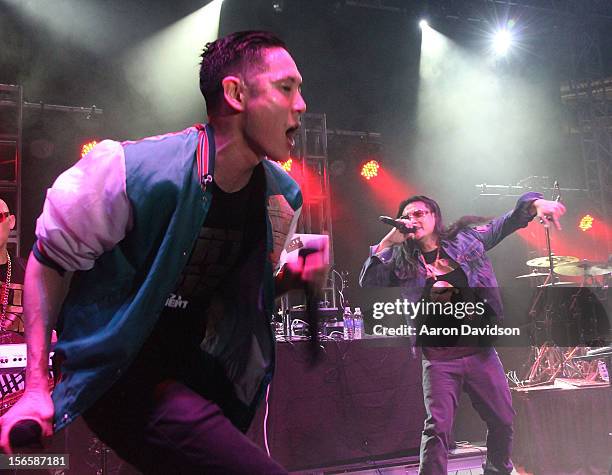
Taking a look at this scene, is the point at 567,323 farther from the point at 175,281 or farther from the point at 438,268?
the point at 175,281

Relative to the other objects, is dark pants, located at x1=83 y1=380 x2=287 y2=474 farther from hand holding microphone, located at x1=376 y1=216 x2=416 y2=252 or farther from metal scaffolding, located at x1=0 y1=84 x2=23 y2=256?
metal scaffolding, located at x1=0 y1=84 x2=23 y2=256

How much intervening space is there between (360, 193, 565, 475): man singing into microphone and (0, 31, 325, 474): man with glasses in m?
2.99

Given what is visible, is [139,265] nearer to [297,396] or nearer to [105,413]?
[105,413]

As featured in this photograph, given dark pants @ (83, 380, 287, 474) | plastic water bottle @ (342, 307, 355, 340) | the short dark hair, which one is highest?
the short dark hair

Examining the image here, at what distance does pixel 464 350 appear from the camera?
177 inches

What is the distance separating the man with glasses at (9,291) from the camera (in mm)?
4207

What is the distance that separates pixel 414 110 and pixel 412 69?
28.8 inches

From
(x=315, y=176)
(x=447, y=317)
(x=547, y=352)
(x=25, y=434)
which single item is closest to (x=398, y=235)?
(x=447, y=317)

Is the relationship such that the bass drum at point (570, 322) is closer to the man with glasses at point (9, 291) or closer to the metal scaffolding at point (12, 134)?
the man with glasses at point (9, 291)

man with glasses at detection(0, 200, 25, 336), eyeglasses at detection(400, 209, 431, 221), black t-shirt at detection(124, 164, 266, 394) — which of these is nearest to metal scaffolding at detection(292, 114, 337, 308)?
eyeglasses at detection(400, 209, 431, 221)

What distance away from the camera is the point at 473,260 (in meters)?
4.80

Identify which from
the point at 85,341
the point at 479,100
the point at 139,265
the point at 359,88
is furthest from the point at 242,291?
the point at 479,100

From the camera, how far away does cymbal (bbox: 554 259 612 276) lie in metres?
7.01

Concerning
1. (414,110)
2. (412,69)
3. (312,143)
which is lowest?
(312,143)
